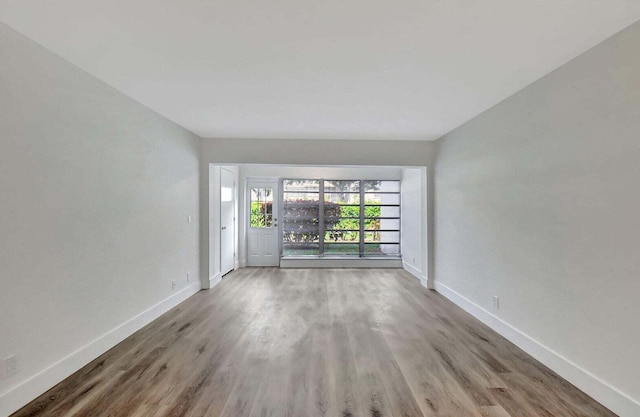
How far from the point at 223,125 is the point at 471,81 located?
2.99 meters

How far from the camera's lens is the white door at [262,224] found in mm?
6746

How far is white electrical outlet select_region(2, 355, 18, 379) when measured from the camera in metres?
1.81

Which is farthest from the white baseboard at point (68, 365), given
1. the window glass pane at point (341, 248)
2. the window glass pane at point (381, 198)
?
the window glass pane at point (381, 198)

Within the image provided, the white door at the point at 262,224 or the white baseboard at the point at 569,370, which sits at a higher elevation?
the white door at the point at 262,224

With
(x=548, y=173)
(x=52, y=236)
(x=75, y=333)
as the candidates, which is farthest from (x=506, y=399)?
(x=52, y=236)

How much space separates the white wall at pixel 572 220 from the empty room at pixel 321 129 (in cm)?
1

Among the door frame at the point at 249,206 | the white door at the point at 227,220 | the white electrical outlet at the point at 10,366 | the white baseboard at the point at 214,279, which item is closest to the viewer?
the white electrical outlet at the point at 10,366

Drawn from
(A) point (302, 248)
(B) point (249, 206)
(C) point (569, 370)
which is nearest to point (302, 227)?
(A) point (302, 248)

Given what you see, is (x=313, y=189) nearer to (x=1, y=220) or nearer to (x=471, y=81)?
(x=471, y=81)

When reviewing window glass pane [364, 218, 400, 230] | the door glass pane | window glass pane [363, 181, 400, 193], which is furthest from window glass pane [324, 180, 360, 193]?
the door glass pane

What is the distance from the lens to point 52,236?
2143mm

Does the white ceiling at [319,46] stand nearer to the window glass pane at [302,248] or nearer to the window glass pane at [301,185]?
the window glass pane at [301,185]

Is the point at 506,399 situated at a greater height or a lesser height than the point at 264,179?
lesser

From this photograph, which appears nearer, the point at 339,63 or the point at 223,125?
the point at 339,63
